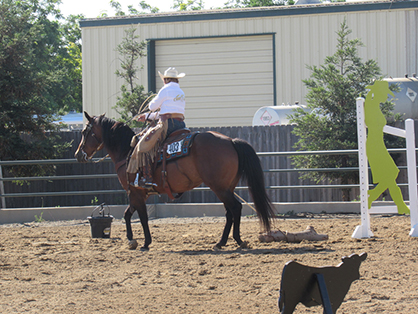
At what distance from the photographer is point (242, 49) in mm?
19906

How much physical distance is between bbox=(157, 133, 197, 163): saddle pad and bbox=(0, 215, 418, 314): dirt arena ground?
4.55ft

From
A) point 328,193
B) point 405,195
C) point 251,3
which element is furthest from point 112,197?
point 251,3

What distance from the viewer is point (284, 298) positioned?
2.43m

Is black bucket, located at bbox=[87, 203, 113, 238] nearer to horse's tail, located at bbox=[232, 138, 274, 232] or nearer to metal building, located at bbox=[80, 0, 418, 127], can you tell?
horse's tail, located at bbox=[232, 138, 274, 232]

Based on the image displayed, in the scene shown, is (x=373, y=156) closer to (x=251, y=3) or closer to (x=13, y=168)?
(x=13, y=168)

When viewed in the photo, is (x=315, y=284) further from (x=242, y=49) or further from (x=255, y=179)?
(x=242, y=49)

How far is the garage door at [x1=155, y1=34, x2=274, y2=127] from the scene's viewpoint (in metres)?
19.8

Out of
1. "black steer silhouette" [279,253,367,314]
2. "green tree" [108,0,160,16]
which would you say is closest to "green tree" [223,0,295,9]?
"green tree" [108,0,160,16]

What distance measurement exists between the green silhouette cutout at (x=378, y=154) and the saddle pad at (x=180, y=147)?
277 centimetres

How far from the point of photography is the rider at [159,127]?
22.3 ft

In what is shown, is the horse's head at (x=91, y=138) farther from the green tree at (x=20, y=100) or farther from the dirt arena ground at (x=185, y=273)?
the green tree at (x=20, y=100)

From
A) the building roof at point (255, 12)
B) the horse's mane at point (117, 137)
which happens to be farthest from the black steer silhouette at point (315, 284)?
the building roof at point (255, 12)

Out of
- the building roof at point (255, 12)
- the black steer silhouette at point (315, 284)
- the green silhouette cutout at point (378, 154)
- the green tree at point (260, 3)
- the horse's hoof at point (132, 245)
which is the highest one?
the green tree at point (260, 3)

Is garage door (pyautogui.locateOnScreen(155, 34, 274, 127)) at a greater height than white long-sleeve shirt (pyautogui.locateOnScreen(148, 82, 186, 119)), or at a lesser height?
greater
